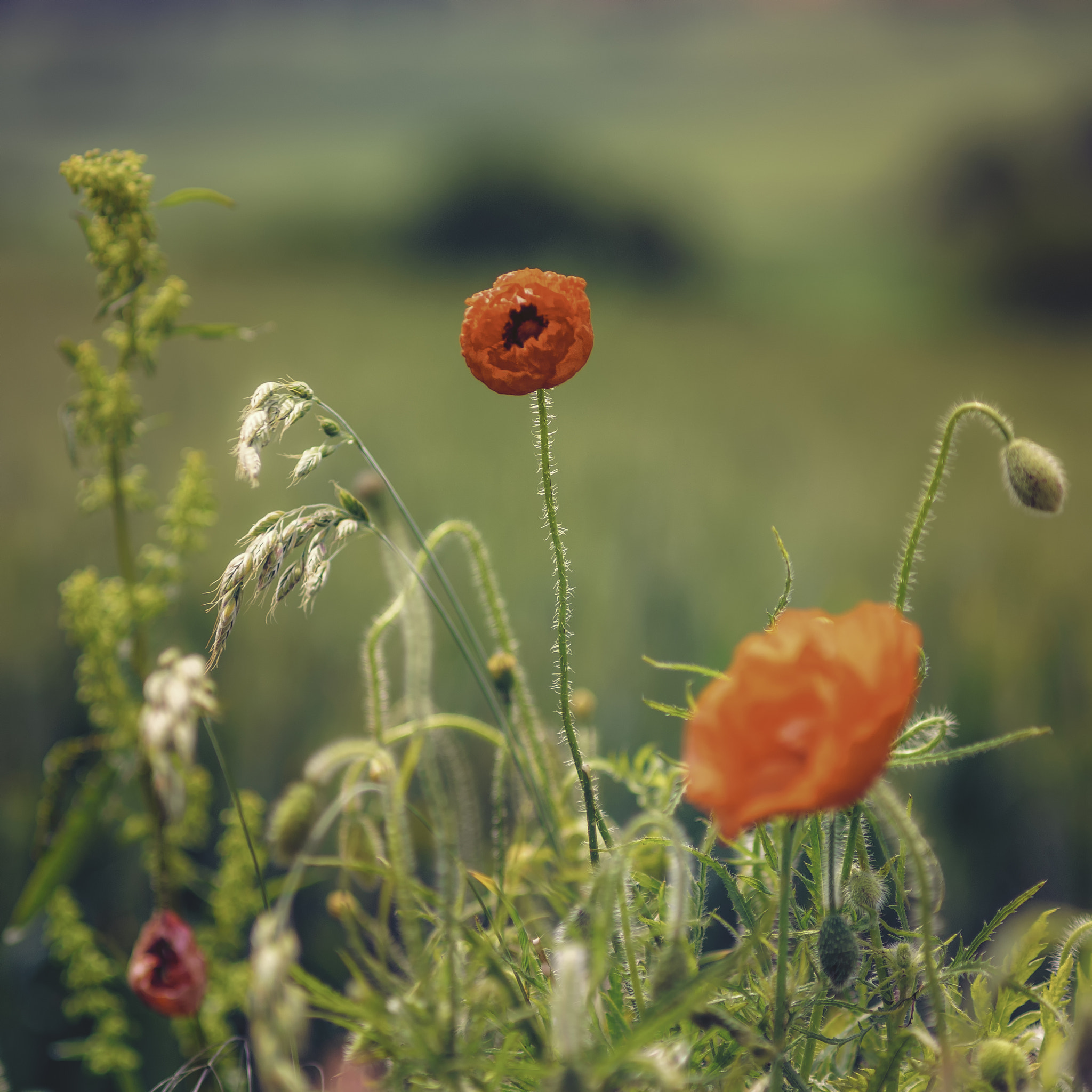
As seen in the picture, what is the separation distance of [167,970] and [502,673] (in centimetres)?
24

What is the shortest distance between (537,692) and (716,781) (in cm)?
76

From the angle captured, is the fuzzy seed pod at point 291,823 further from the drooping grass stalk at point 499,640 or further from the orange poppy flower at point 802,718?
the orange poppy flower at point 802,718

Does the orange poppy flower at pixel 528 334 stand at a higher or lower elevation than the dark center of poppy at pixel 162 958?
higher

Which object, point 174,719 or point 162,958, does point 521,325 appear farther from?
point 162,958

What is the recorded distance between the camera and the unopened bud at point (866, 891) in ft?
1.14

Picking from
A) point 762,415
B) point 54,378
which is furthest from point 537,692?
point 54,378

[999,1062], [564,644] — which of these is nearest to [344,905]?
[564,644]

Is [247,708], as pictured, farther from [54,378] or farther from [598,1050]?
[54,378]

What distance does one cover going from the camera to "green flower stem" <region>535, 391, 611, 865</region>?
0.36 meters

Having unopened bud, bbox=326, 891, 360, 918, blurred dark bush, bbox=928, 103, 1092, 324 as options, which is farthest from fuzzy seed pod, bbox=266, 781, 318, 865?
blurred dark bush, bbox=928, 103, 1092, 324

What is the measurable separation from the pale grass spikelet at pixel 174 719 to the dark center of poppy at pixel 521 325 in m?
0.19

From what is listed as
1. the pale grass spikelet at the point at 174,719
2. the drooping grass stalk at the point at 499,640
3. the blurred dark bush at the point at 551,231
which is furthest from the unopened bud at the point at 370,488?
the blurred dark bush at the point at 551,231

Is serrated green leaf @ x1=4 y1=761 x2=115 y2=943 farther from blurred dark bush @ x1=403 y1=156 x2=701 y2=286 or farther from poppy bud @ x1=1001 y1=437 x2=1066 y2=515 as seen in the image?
blurred dark bush @ x1=403 y1=156 x2=701 y2=286

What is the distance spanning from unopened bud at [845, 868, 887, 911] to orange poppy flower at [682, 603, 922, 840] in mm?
94
